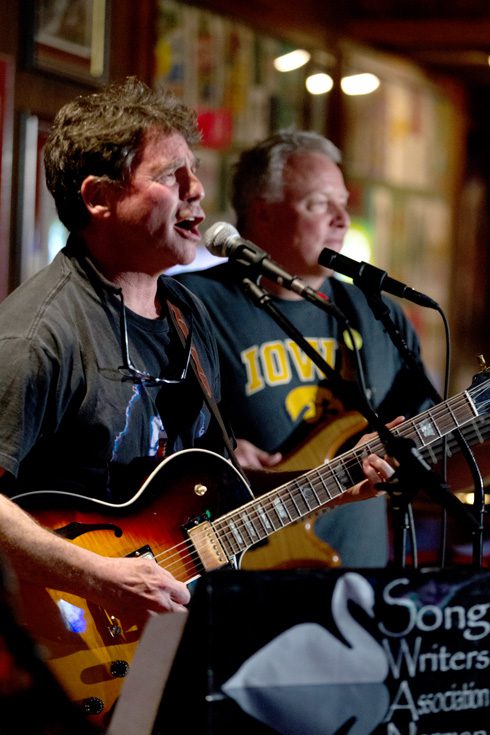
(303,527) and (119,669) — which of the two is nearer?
(119,669)

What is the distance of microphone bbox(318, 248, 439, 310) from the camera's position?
1.96 m

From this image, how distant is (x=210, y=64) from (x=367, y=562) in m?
2.43

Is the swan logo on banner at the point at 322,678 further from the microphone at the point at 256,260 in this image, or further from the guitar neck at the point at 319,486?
the guitar neck at the point at 319,486

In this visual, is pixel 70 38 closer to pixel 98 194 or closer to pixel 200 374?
pixel 98 194

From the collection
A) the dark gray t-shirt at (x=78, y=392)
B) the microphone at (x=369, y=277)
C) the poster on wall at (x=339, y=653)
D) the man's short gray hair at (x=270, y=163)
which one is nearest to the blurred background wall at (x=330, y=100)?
the man's short gray hair at (x=270, y=163)

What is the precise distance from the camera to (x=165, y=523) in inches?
80.5

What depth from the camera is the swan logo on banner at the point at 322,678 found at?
1.34 meters

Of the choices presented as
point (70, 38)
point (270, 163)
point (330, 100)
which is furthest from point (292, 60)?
point (270, 163)

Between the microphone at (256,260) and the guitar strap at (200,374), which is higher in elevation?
the microphone at (256,260)

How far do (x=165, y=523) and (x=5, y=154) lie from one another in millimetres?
1679

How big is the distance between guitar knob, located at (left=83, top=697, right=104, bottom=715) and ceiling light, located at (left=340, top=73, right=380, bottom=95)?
3.93 metres

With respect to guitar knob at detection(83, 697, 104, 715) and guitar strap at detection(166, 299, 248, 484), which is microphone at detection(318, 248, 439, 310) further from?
guitar knob at detection(83, 697, 104, 715)

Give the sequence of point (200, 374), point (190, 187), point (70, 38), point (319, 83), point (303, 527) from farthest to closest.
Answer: point (319, 83) < point (70, 38) < point (303, 527) < point (200, 374) < point (190, 187)

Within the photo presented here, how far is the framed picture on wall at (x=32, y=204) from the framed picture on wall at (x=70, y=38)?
210mm
